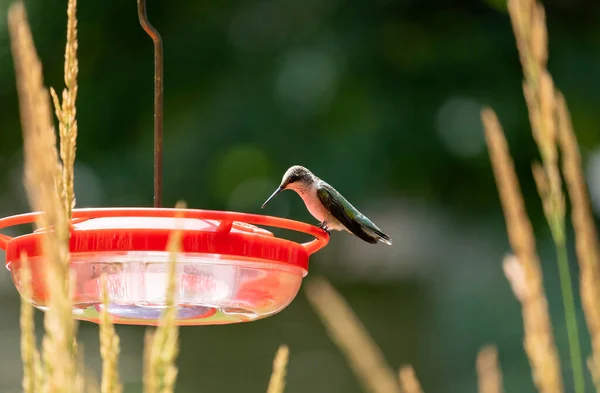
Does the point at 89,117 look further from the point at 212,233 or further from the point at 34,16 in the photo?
the point at 212,233

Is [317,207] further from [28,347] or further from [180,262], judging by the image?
[28,347]

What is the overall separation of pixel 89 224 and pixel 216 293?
0.98 ft

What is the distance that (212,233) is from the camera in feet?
5.99

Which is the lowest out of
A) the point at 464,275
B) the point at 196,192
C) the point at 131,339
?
the point at 131,339

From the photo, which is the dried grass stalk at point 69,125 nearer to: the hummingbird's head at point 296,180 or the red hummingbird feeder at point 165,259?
the red hummingbird feeder at point 165,259

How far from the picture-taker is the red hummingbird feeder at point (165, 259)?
5.87 ft

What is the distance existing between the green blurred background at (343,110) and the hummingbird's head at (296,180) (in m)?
3.44

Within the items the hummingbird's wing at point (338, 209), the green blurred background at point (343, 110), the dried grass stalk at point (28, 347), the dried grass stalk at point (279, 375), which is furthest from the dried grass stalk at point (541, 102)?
the green blurred background at point (343, 110)

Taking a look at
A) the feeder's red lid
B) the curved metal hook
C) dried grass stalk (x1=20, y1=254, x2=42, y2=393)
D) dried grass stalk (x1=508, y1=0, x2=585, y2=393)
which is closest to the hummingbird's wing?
the curved metal hook

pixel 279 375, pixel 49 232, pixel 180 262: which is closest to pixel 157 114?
pixel 180 262

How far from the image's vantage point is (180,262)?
193 cm

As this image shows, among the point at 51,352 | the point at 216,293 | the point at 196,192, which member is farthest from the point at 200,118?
the point at 51,352

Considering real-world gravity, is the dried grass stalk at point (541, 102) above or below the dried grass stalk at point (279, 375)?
above

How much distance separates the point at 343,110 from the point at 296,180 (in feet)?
13.0
